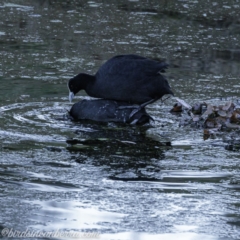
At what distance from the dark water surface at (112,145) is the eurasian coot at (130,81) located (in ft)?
0.90

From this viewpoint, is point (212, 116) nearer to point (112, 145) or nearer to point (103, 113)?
point (103, 113)

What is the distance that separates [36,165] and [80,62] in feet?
13.8

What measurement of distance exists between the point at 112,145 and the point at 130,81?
4.17ft

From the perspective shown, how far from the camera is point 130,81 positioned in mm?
7312

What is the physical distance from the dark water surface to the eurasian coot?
0.28 m

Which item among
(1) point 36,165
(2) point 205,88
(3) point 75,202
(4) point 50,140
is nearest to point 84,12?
(2) point 205,88

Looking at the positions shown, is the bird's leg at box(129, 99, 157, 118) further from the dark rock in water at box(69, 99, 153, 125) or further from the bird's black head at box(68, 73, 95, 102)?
the bird's black head at box(68, 73, 95, 102)

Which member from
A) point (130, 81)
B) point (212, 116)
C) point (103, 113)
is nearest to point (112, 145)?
point (103, 113)

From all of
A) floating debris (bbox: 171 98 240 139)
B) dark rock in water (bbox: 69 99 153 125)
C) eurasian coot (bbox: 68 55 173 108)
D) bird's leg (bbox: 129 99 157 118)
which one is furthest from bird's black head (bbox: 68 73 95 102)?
floating debris (bbox: 171 98 240 139)

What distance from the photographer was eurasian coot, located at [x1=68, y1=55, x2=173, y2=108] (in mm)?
7316

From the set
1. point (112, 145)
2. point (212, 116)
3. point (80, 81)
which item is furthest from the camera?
point (80, 81)

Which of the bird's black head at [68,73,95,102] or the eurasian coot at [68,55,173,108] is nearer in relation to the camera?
the eurasian coot at [68,55,173,108]

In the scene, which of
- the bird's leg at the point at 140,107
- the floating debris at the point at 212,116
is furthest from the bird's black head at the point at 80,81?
the floating debris at the point at 212,116

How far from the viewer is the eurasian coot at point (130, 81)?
732 centimetres
